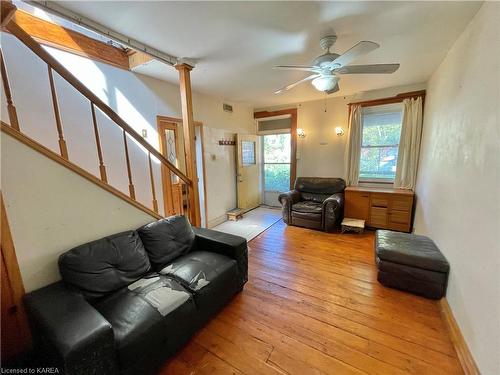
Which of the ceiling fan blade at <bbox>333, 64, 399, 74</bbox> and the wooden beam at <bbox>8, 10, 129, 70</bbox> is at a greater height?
the wooden beam at <bbox>8, 10, 129, 70</bbox>

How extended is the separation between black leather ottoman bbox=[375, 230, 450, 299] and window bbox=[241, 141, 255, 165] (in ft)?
10.9

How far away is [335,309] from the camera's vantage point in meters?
1.96

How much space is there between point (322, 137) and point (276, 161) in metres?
1.31

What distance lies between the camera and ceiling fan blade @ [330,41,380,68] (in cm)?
171

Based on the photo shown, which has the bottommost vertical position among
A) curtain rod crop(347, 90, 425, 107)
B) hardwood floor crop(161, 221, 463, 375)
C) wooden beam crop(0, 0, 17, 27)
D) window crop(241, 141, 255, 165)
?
hardwood floor crop(161, 221, 463, 375)

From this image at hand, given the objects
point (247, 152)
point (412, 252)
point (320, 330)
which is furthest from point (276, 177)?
point (320, 330)

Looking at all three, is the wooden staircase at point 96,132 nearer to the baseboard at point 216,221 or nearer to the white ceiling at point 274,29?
the white ceiling at point 274,29

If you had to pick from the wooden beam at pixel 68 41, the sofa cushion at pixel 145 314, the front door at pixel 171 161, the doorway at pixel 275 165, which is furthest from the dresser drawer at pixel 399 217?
the wooden beam at pixel 68 41

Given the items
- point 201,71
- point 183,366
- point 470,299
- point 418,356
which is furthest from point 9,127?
point 470,299

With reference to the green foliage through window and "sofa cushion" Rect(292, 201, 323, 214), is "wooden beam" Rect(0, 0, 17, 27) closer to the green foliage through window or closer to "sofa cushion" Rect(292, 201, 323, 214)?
"sofa cushion" Rect(292, 201, 323, 214)

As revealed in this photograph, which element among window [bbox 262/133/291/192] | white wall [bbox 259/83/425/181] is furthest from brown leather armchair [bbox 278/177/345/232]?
window [bbox 262/133/291/192]

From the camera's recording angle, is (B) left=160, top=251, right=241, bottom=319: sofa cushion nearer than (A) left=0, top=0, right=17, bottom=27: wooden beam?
No

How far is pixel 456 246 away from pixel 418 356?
95cm

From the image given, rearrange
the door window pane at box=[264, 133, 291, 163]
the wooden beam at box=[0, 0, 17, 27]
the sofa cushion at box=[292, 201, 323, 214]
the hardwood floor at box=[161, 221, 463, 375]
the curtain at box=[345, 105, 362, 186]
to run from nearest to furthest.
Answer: the wooden beam at box=[0, 0, 17, 27]
the hardwood floor at box=[161, 221, 463, 375]
the sofa cushion at box=[292, 201, 323, 214]
the curtain at box=[345, 105, 362, 186]
the door window pane at box=[264, 133, 291, 163]
